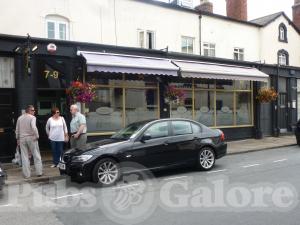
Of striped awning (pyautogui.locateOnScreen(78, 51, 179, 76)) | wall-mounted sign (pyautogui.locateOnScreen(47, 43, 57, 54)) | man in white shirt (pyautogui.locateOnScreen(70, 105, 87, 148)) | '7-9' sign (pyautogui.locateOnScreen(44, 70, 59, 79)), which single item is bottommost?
man in white shirt (pyautogui.locateOnScreen(70, 105, 87, 148))

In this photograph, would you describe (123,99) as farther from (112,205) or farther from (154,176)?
(112,205)

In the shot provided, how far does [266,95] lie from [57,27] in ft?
33.0

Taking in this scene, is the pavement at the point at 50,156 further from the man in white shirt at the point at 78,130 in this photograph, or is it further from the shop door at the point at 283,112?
the man in white shirt at the point at 78,130

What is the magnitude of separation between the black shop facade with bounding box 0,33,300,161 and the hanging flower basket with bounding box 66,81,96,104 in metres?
0.53

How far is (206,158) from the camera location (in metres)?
10.5

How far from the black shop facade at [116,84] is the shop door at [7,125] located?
0.03m

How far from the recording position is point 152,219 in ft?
19.6

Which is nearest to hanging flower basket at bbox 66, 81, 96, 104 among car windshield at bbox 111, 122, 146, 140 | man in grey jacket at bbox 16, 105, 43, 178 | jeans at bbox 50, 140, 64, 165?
jeans at bbox 50, 140, 64, 165

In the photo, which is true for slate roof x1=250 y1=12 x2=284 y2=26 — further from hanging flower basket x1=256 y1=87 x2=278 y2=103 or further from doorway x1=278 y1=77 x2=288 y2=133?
hanging flower basket x1=256 y1=87 x2=278 y2=103

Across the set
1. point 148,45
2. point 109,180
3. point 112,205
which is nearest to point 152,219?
point 112,205

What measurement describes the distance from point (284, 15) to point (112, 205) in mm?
21149

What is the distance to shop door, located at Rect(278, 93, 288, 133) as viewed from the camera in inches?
829

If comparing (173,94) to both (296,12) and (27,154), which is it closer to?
(27,154)

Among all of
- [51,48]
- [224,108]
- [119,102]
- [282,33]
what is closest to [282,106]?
[224,108]
